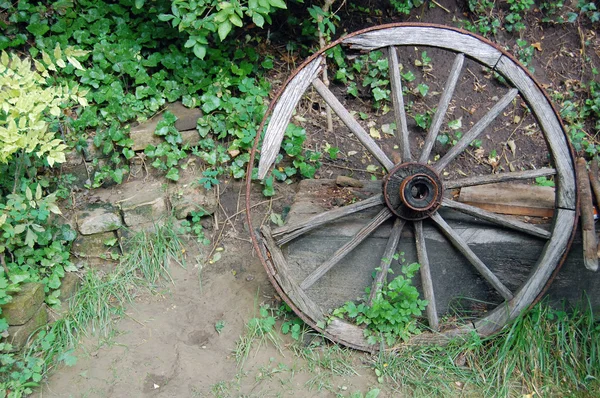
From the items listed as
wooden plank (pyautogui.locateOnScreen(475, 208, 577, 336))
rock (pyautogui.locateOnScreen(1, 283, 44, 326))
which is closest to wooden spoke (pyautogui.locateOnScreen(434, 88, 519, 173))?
wooden plank (pyautogui.locateOnScreen(475, 208, 577, 336))

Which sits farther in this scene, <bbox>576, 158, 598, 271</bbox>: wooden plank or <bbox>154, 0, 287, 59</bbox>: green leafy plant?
<bbox>154, 0, 287, 59</bbox>: green leafy plant

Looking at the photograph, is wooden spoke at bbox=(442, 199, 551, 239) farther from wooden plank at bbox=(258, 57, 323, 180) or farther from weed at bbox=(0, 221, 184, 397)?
weed at bbox=(0, 221, 184, 397)

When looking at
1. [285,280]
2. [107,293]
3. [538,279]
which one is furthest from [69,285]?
[538,279]

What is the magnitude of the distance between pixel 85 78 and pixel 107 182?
70 centimetres

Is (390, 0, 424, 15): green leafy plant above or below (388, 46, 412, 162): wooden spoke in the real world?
above

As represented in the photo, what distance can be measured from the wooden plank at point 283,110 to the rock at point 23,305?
1473mm

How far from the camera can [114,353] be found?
3.18 m

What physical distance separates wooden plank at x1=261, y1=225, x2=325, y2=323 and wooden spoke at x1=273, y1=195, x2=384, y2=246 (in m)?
0.05

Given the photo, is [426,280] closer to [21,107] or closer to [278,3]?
[278,3]

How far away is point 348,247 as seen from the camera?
3174mm

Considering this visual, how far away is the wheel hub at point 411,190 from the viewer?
120 inches

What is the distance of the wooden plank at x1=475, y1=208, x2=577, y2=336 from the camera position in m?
3.09

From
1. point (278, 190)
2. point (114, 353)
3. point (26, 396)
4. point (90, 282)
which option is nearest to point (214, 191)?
point (278, 190)

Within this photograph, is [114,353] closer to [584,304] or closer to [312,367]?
[312,367]
